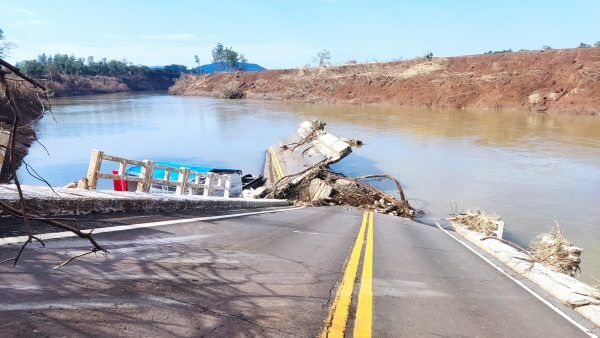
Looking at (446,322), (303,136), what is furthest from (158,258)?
(303,136)

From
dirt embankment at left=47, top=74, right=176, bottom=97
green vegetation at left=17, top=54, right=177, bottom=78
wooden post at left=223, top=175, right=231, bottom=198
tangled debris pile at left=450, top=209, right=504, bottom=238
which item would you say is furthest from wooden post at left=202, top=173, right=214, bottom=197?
green vegetation at left=17, top=54, right=177, bottom=78

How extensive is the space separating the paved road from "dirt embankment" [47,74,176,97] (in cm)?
9047

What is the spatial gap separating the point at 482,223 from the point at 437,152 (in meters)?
17.0

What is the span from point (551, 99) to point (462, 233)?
51.3m

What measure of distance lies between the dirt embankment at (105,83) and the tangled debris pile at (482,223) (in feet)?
287

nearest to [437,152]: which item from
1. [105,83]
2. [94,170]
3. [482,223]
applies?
[482,223]

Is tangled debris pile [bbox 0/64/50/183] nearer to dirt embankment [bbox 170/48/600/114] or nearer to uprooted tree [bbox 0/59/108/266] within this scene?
uprooted tree [bbox 0/59/108/266]

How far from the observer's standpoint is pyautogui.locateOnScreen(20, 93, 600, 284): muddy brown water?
16.0 metres

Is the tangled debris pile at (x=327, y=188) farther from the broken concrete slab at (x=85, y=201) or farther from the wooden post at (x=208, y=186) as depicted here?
the broken concrete slab at (x=85, y=201)

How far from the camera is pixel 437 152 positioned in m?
28.2

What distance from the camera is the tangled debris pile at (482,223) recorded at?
11.3 metres

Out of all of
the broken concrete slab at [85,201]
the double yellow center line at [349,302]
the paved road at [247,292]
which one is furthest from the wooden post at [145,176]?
the double yellow center line at [349,302]

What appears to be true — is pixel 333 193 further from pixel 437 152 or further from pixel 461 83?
pixel 461 83

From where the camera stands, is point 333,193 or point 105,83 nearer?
point 333,193
